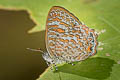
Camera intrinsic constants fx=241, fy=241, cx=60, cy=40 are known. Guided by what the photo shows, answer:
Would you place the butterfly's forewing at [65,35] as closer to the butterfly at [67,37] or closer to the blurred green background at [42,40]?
the butterfly at [67,37]

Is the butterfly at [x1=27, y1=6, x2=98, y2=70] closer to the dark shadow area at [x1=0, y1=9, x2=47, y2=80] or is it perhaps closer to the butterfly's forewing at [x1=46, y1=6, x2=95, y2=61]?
the butterfly's forewing at [x1=46, y1=6, x2=95, y2=61]

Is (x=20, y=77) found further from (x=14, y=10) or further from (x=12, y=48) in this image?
(x=14, y=10)

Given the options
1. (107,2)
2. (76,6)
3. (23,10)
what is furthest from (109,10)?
(23,10)

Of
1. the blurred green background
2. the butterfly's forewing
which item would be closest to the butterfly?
the butterfly's forewing

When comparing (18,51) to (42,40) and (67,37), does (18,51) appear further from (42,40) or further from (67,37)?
(67,37)

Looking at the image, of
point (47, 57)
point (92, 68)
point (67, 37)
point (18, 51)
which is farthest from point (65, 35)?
point (18, 51)

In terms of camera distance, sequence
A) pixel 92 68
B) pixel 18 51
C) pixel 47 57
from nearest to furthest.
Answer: pixel 92 68 → pixel 47 57 → pixel 18 51

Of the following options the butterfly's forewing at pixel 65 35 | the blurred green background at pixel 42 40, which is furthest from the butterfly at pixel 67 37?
the blurred green background at pixel 42 40
